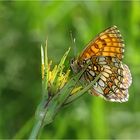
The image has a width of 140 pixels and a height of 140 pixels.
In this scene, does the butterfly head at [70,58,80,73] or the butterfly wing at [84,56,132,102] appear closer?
the butterfly head at [70,58,80,73]

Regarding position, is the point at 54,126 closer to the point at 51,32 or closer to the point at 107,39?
the point at 51,32

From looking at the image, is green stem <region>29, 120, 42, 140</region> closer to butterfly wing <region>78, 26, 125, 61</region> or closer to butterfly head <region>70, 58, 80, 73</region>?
butterfly head <region>70, 58, 80, 73</region>

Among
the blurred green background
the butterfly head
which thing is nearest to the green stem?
the butterfly head

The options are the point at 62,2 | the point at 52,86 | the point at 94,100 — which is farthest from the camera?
the point at 62,2

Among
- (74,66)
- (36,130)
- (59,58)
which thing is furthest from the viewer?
(59,58)

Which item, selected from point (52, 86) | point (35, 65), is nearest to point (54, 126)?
point (35, 65)

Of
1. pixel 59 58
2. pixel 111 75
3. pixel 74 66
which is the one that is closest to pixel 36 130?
pixel 74 66

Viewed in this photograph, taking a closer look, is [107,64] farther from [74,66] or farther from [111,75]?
[74,66]
